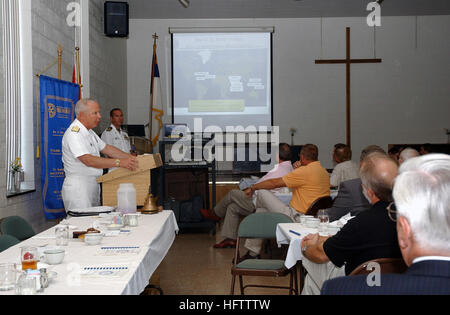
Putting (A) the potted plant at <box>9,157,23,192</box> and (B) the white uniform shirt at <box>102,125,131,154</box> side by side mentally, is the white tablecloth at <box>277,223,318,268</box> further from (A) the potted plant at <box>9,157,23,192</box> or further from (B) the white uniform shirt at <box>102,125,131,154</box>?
(B) the white uniform shirt at <box>102,125,131,154</box>

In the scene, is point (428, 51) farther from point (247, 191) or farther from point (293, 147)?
point (247, 191)

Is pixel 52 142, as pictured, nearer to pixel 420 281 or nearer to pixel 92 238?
pixel 92 238

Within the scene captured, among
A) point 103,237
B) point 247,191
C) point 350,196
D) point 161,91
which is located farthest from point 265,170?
point 103,237

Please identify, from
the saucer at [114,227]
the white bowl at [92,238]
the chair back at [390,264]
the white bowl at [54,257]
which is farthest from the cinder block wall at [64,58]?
the chair back at [390,264]

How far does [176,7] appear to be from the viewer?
31.9ft

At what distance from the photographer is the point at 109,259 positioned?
241cm

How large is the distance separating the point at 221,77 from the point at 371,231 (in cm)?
849

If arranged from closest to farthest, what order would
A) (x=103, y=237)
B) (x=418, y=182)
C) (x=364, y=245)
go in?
(x=418, y=182), (x=364, y=245), (x=103, y=237)

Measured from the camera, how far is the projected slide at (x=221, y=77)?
34.4 ft

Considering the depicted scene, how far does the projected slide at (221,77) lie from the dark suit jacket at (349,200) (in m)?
6.24

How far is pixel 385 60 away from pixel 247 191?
6.48m

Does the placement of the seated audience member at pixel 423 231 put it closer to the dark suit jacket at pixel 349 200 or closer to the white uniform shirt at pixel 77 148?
the dark suit jacket at pixel 349 200

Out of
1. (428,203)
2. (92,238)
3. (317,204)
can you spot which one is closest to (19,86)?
(92,238)

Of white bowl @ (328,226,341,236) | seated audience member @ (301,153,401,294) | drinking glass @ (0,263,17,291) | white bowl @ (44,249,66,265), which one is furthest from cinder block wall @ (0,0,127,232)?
seated audience member @ (301,153,401,294)
